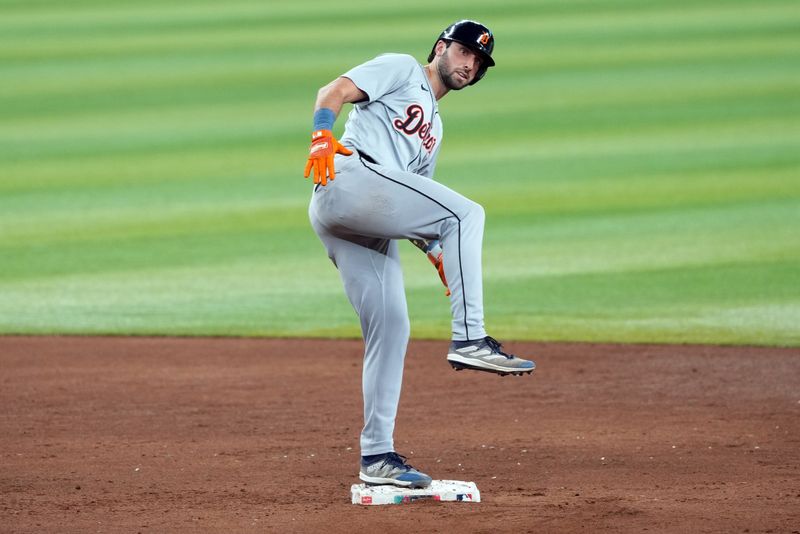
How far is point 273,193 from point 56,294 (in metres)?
4.63

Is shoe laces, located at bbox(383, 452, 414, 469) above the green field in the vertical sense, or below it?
below

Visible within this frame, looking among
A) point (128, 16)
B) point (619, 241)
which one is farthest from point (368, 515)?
point (128, 16)

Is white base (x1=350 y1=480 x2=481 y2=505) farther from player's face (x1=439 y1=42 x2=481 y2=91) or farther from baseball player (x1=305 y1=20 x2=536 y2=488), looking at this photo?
player's face (x1=439 y1=42 x2=481 y2=91)

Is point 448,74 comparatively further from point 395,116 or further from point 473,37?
point 395,116

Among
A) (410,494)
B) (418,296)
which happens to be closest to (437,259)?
(410,494)

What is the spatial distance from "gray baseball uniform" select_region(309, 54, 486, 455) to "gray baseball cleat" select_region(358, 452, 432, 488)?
54 mm

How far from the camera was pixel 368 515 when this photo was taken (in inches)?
201

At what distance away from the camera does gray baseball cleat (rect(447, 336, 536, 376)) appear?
193 inches

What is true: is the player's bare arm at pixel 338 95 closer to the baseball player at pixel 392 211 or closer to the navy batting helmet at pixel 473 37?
the baseball player at pixel 392 211

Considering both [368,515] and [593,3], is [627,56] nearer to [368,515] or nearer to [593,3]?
[593,3]

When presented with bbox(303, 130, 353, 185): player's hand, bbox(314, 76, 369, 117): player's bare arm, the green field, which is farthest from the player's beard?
the green field

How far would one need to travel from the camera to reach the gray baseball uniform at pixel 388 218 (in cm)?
499

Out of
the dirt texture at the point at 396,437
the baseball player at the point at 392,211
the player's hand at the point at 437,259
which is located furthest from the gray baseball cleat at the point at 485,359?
the dirt texture at the point at 396,437

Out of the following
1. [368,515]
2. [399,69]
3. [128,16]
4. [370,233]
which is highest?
[128,16]
